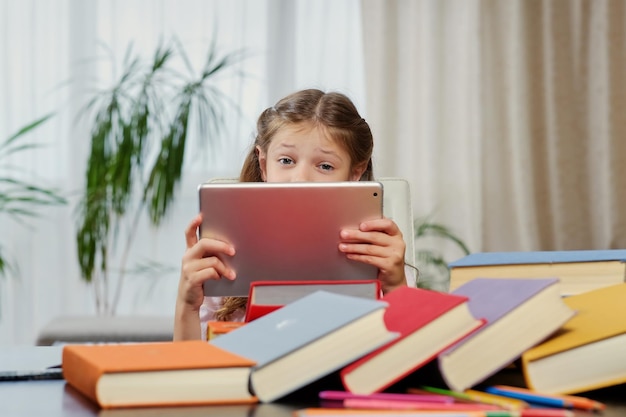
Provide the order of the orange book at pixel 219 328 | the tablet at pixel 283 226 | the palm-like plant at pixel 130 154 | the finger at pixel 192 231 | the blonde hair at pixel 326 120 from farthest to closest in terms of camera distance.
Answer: the palm-like plant at pixel 130 154 → the blonde hair at pixel 326 120 → the finger at pixel 192 231 → the tablet at pixel 283 226 → the orange book at pixel 219 328

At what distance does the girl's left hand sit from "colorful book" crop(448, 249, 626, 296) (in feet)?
0.54

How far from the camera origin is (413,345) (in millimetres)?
716

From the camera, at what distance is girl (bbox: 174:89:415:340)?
3.76 ft

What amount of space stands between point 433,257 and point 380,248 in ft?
8.35

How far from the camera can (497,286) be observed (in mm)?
839

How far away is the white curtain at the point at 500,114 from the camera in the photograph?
3699mm

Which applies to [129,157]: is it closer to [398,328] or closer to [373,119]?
[373,119]

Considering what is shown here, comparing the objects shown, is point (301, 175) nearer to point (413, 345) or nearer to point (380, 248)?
point (380, 248)

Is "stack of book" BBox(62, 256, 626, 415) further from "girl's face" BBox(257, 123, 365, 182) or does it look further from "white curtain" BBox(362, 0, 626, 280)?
"white curtain" BBox(362, 0, 626, 280)

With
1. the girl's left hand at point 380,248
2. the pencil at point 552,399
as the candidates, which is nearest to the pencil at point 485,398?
the pencil at point 552,399

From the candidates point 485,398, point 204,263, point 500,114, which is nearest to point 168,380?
point 485,398

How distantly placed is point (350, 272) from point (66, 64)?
2.81m

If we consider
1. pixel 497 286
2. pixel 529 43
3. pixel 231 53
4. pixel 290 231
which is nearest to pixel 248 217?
pixel 290 231

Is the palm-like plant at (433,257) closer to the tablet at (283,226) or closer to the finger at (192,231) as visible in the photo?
the finger at (192,231)
